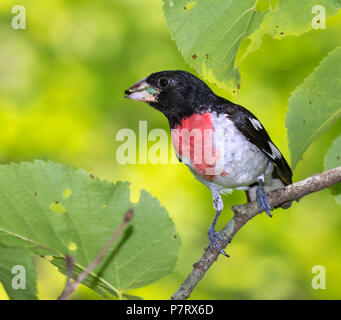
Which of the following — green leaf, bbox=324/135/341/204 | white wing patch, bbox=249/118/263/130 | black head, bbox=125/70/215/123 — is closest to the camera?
green leaf, bbox=324/135/341/204

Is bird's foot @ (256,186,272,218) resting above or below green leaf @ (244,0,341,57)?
below

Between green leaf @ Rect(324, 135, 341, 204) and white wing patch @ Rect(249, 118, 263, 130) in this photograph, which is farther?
white wing patch @ Rect(249, 118, 263, 130)

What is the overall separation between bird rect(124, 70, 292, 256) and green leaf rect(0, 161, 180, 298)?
1239 millimetres

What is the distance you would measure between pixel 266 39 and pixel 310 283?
2.99 metres

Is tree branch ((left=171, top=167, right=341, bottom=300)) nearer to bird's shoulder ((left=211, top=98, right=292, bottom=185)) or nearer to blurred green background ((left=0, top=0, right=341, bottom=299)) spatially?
bird's shoulder ((left=211, top=98, right=292, bottom=185))

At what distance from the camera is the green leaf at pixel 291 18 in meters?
2.00

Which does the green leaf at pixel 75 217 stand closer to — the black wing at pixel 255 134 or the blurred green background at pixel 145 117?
the black wing at pixel 255 134

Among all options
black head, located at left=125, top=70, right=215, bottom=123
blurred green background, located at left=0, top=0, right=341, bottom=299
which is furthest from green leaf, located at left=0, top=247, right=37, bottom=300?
blurred green background, located at left=0, top=0, right=341, bottom=299

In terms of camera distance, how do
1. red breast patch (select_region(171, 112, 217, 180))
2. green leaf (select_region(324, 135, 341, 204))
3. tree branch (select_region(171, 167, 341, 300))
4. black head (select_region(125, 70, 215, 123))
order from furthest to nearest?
black head (select_region(125, 70, 215, 123)), red breast patch (select_region(171, 112, 217, 180)), green leaf (select_region(324, 135, 341, 204)), tree branch (select_region(171, 167, 341, 300))

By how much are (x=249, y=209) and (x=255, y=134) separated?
3.23 ft

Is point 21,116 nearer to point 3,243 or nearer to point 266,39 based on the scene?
point 266,39

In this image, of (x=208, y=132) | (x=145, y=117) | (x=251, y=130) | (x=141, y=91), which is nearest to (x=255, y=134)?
(x=251, y=130)

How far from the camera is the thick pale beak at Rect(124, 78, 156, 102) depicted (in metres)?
3.12

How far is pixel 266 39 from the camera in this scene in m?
5.91
